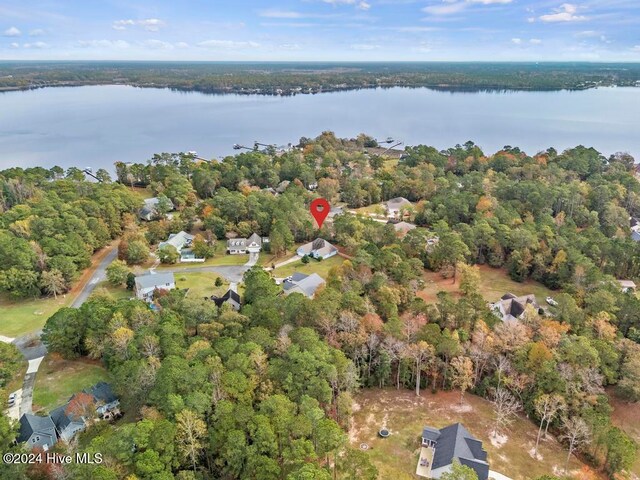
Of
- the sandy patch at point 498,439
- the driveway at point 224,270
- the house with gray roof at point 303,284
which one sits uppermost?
the house with gray roof at point 303,284

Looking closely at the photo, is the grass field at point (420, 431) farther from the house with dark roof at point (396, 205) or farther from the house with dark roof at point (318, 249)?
the house with dark roof at point (396, 205)

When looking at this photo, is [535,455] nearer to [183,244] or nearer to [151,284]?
[151,284]

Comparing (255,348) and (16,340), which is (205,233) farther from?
(255,348)

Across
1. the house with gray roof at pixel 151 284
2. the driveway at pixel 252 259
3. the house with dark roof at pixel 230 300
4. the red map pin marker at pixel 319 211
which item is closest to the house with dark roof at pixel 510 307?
the house with dark roof at pixel 230 300

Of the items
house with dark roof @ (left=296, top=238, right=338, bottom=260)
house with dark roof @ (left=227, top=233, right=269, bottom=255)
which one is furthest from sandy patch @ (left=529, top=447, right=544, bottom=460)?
house with dark roof @ (left=227, top=233, right=269, bottom=255)

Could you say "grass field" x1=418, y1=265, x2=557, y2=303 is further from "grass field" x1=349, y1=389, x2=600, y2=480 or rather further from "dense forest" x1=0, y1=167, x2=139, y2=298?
"dense forest" x1=0, y1=167, x2=139, y2=298

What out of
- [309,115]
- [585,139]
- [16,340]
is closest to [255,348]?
[16,340]

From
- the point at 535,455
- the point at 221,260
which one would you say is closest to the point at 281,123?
the point at 221,260
